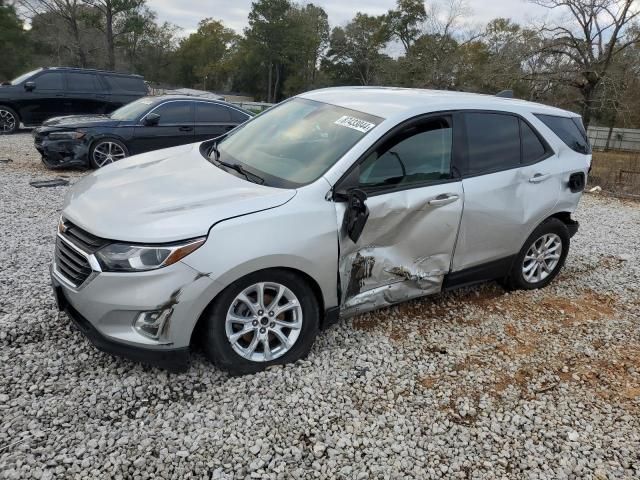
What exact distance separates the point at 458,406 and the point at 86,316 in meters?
2.28

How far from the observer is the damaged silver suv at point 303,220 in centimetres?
254

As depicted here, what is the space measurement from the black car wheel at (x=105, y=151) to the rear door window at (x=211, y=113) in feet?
5.07

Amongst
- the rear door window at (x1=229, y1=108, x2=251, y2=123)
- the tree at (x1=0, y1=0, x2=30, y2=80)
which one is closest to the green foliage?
the tree at (x1=0, y1=0, x2=30, y2=80)

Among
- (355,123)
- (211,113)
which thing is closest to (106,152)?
(211,113)

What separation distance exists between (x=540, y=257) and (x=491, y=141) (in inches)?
54.4

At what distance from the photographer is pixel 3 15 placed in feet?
107

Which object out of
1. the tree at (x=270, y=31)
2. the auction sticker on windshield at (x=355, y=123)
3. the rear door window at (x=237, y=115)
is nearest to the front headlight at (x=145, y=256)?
the auction sticker on windshield at (x=355, y=123)

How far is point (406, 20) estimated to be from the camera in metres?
47.5

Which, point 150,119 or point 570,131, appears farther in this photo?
point 150,119

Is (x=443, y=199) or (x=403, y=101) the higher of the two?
(x=403, y=101)

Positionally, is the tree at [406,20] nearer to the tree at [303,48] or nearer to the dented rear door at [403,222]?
the tree at [303,48]

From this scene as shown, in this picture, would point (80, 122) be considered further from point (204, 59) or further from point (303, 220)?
point (204, 59)

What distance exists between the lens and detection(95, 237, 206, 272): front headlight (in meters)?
2.47

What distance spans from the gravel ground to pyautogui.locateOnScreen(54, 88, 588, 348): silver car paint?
387mm
